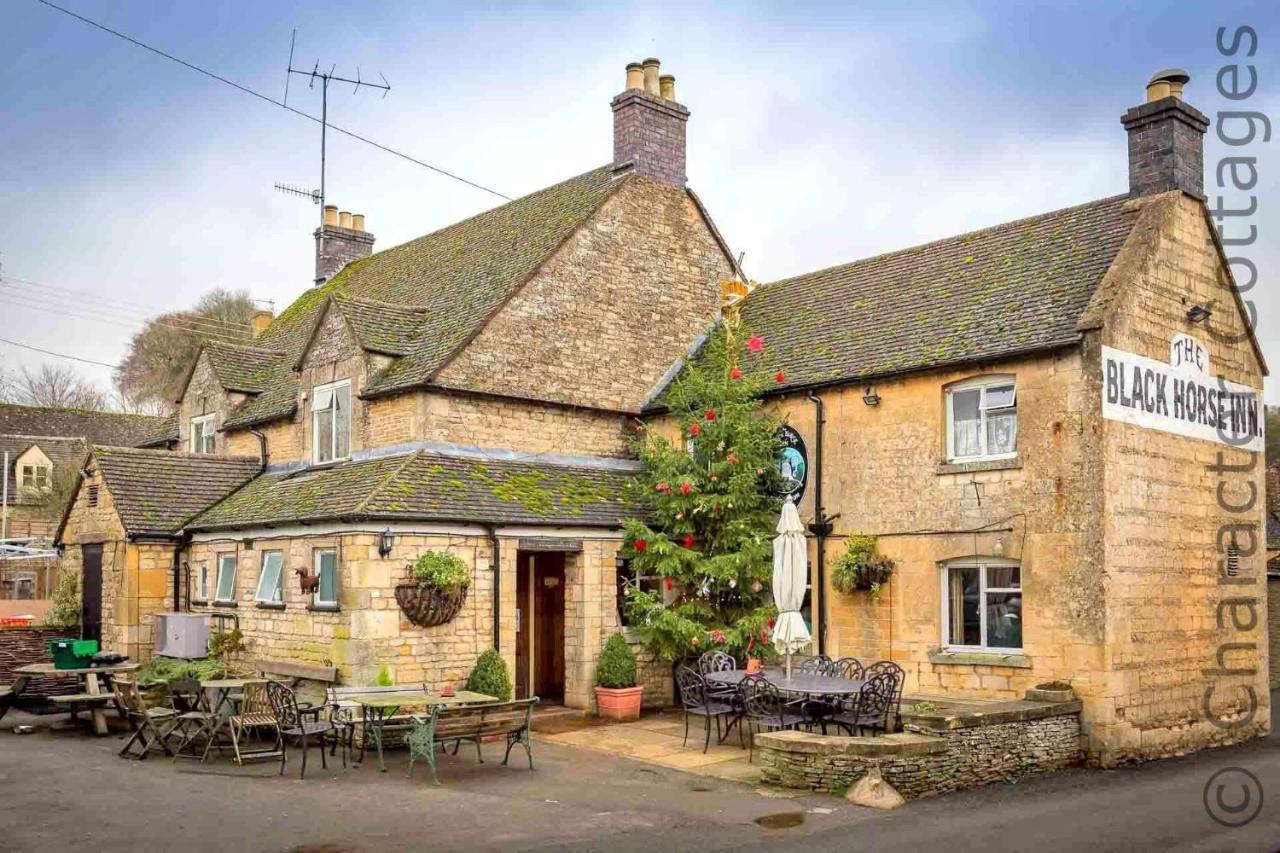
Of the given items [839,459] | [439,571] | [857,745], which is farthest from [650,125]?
[857,745]

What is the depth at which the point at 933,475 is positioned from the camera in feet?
53.7

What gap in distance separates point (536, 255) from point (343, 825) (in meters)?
12.1

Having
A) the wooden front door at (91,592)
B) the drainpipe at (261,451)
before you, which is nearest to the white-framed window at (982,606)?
the drainpipe at (261,451)

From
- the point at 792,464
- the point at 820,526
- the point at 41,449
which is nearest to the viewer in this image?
the point at 820,526

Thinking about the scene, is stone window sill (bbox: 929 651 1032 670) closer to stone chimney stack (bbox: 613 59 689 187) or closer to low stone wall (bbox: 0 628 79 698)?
stone chimney stack (bbox: 613 59 689 187)

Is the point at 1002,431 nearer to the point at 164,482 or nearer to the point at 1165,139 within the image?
the point at 1165,139

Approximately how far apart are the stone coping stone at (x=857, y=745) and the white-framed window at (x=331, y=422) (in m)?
9.85

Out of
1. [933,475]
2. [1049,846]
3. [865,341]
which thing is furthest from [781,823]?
[865,341]

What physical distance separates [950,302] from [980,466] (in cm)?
329

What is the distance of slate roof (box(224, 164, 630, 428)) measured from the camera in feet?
64.1

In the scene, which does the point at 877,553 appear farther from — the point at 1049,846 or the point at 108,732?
the point at 108,732

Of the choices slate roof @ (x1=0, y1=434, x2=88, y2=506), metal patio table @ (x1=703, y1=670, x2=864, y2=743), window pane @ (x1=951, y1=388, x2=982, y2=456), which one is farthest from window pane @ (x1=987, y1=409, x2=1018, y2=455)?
slate roof @ (x1=0, y1=434, x2=88, y2=506)

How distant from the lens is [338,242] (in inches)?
1225

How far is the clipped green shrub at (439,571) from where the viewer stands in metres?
16.0
